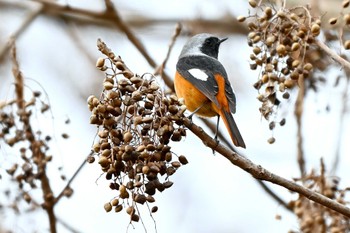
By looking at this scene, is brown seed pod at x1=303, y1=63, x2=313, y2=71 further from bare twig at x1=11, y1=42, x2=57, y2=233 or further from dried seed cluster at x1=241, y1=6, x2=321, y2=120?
bare twig at x1=11, y1=42, x2=57, y2=233

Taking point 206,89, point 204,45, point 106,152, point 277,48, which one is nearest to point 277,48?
point 277,48

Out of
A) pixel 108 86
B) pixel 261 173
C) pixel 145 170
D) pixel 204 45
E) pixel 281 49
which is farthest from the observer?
pixel 204 45

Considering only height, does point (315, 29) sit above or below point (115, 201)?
above

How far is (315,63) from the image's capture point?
13.7ft

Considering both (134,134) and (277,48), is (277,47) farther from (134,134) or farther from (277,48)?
(134,134)

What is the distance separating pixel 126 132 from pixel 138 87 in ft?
0.63

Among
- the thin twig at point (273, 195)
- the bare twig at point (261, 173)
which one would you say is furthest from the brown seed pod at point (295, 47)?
the thin twig at point (273, 195)

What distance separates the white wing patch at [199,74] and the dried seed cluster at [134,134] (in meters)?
1.05

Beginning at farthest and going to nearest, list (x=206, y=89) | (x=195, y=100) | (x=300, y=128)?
(x=300, y=128) < (x=195, y=100) < (x=206, y=89)

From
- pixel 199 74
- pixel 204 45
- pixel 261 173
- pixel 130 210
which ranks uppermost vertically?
pixel 204 45

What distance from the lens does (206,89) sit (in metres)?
3.65

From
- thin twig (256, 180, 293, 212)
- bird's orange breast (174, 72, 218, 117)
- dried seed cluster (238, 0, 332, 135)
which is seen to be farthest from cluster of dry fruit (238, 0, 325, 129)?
thin twig (256, 180, 293, 212)

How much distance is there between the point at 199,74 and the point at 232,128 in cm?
61

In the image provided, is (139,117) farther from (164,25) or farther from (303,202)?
(164,25)
